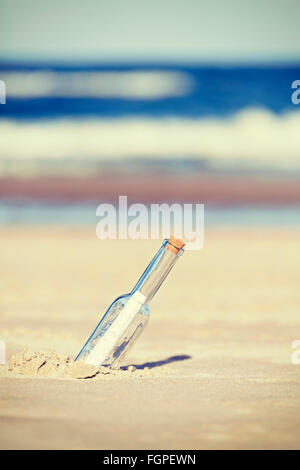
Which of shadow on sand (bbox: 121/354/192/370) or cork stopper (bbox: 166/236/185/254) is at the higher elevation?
cork stopper (bbox: 166/236/185/254)

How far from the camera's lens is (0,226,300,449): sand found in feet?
14.5

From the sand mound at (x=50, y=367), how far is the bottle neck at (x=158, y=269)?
60cm

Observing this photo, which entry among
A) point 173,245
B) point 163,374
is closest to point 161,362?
point 163,374

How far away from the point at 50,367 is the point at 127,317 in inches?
25.2

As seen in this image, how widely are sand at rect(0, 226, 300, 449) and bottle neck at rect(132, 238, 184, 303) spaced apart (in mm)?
606

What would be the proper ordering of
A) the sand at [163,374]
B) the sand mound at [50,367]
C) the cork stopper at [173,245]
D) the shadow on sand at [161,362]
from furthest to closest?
the shadow on sand at [161,362], the cork stopper at [173,245], the sand mound at [50,367], the sand at [163,374]

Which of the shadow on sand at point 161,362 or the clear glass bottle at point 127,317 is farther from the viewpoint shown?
the shadow on sand at point 161,362

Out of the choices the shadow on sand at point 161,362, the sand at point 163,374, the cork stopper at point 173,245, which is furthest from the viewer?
the shadow on sand at point 161,362

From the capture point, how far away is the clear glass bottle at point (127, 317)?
5.78 metres

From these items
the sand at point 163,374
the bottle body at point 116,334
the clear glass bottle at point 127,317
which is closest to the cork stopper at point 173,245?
the clear glass bottle at point 127,317

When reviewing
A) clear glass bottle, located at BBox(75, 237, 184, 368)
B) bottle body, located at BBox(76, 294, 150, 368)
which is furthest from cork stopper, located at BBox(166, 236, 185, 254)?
bottle body, located at BBox(76, 294, 150, 368)

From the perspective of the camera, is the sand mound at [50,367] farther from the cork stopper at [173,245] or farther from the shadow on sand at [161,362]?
the cork stopper at [173,245]

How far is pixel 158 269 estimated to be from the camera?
5.84 meters

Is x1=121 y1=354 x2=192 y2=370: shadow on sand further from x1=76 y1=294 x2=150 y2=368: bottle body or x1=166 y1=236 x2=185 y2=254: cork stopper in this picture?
x1=166 y1=236 x2=185 y2=254: cork stopper
